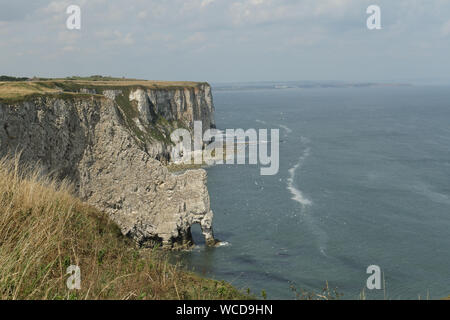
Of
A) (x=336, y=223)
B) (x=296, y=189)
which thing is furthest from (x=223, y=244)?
(x=296, y=189)

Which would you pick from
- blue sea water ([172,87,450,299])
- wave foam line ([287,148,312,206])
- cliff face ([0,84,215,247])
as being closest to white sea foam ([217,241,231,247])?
blue sea water ([172,87,450,299])

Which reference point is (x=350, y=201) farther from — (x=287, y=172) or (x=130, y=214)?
(x=130, y=214)

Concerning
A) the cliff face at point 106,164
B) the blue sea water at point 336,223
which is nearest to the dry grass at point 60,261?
the blue sea water at point 336,223

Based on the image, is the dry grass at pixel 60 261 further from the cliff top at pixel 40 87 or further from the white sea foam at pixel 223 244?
the white sea foam at pixel 223 244

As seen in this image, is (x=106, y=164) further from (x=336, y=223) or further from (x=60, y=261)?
(x=60, y=261)

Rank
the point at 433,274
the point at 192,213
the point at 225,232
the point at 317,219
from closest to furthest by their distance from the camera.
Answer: the point at 433,274, the point at 192,213, the point at 225,232, the point at 317,219
